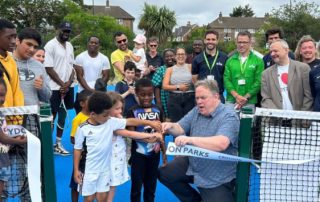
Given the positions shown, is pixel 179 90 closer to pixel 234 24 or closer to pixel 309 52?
pixel 309 52

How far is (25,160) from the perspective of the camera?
3.46m

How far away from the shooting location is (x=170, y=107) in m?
6.38

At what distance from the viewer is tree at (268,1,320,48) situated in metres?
40.1

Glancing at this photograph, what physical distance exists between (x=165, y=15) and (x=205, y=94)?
4121 centimetres

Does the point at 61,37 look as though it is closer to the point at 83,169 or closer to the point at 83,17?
the point at 83,169

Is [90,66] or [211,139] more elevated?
[90,66]

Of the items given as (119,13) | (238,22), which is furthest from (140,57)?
(238,22)

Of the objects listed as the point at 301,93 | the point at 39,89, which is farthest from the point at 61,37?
the point at 301,93

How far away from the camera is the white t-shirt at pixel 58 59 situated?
657cm

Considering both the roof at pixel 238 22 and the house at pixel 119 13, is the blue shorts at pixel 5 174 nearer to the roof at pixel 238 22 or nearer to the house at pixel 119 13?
the house at pixel 119 13

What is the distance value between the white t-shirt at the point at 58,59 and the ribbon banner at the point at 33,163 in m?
3.52

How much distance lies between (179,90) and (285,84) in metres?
1.83

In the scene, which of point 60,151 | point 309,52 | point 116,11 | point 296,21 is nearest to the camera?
point 309,52

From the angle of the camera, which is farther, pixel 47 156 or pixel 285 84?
pixel 285 84
